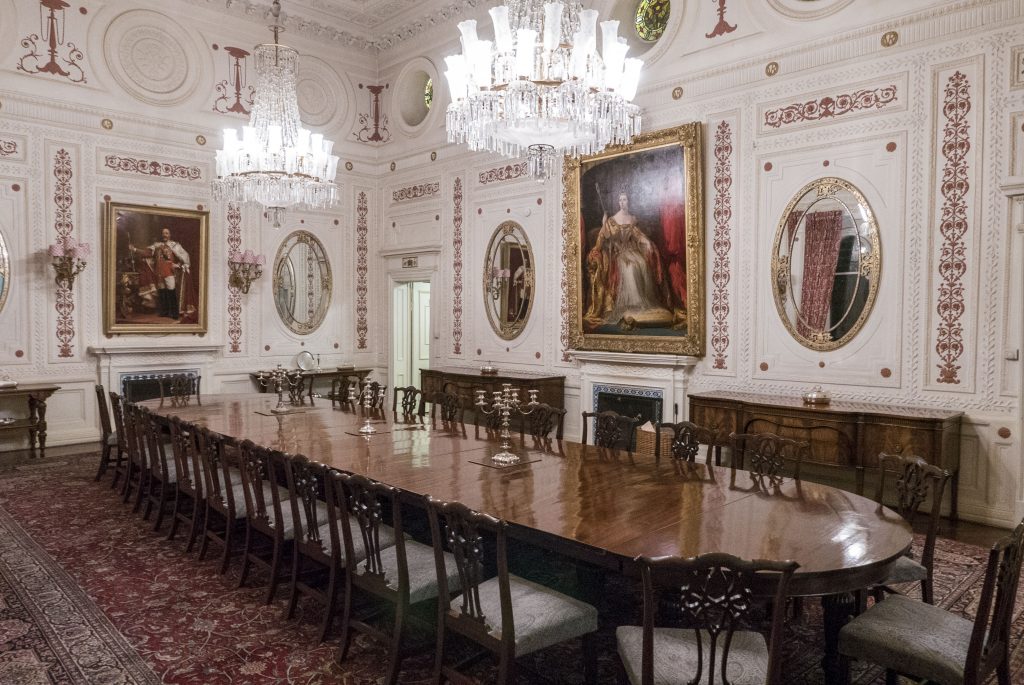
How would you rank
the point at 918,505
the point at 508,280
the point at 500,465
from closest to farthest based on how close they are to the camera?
1. the point at 918,505
2. the point at 500,465
3. the point at 508,280

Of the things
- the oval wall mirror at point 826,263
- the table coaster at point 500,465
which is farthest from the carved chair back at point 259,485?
the oval wall mirror at point 826,263

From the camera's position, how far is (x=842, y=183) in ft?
20.9

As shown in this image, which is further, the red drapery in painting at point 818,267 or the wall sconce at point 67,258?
the wall sconce at point 67,258

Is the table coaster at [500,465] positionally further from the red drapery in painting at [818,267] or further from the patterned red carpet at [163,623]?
the red drapery in painting at [818,267]

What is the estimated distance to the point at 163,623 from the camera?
383cm

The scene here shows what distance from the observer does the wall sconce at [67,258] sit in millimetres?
8383

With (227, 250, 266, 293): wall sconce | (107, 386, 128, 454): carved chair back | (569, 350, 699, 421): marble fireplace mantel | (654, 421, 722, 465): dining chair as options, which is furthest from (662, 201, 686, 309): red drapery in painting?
(227, 250, 266, 293): wall sconce

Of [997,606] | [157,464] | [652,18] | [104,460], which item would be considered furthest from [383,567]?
[652,18]

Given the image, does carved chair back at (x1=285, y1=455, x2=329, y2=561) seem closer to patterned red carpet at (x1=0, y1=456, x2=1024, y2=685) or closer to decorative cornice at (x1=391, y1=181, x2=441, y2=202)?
patterned red carpet at (x1=0, y1=456, x2=1024, y2=685)

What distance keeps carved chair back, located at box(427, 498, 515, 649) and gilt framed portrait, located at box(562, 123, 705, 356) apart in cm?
508

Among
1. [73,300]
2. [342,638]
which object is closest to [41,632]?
[342,638]

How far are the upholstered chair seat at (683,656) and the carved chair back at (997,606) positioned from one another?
25.8 inches

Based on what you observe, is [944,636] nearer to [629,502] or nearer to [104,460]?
[629,502]

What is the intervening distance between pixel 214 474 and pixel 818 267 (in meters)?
5.24
